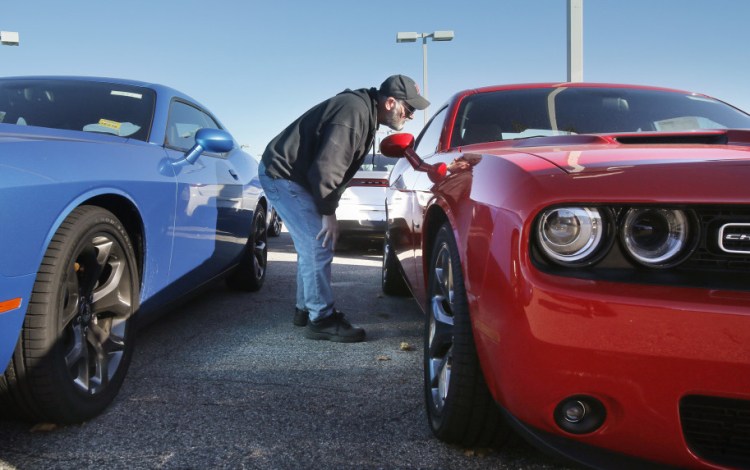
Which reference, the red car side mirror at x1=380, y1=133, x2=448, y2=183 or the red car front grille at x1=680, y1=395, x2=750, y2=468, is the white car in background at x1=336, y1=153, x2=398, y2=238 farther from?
the red car front grille at x1=680, y1=395, x2=750, y2=468

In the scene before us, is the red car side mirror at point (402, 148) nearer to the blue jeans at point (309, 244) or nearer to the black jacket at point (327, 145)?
the black jacket at point (327, 145)

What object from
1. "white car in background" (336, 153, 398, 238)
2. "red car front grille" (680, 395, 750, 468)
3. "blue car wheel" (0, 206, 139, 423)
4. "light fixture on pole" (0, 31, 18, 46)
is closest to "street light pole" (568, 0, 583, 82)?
"white car in background" (336, 153, 398, 238)

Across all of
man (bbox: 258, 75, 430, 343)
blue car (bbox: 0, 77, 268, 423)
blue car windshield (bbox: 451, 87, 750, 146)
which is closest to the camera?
blue car (bbox: 0, 77, 268, 423)

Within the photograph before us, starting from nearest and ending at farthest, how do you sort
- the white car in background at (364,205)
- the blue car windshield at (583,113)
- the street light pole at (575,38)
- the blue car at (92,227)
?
1. the blue car at (92,227)
2. the blue car windshield at (583,113)
3. the street light pole at (575,38)
4. the white car in background at (364,205)

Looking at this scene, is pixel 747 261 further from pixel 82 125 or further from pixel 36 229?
pixel 82 125

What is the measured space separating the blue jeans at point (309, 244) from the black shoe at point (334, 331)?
4 centimetres

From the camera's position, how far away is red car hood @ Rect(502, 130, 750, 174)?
1.46 metres

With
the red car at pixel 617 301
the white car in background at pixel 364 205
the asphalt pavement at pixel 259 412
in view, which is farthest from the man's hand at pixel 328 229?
the white car in background at pixel 364 205

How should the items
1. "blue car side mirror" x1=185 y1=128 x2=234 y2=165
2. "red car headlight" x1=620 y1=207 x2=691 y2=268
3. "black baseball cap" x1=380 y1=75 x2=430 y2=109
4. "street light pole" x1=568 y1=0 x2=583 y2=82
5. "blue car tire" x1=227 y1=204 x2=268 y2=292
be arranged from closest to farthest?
"red car headlight" x1=620 y1=207 x2=691 y2=268 < "blue car side mirror" x1=185 y1=128 x2=234 y2=165 < "black baseball cap" x1=380 y1=75 x2=430 y2=109 < "blue car tire" x1=227 y1=204 x2=268 y2=292 < "street light pole" x1=568 y1=0 x2=583 y2=82

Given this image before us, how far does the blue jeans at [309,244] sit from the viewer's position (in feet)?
11.3

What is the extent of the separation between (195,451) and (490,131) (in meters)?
1.94

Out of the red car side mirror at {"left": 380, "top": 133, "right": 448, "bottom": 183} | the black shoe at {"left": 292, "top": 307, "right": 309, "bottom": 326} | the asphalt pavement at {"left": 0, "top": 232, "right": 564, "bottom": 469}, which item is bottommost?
the black shoe at {"left": 292, "top": 307, "right": 309, "bottom": 326}

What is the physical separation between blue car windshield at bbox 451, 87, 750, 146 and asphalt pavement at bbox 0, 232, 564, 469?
1.25 meters

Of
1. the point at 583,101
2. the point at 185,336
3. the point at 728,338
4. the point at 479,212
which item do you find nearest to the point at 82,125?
the point at 185,336
